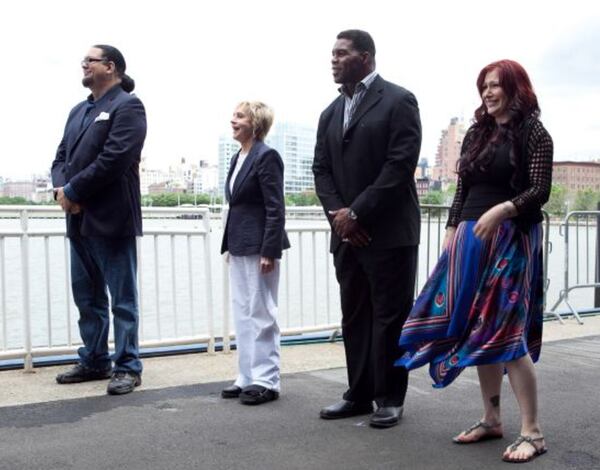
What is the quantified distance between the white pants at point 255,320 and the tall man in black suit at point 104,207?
694 mm

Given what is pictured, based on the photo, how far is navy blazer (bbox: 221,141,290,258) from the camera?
14.7ft

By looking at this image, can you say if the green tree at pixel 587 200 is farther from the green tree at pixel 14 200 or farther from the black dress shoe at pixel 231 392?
the green tree at pixel 14 200

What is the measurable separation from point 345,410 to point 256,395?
577 millimetres

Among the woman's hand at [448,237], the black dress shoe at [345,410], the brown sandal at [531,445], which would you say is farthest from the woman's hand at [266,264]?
the brown sandal at [531,445]

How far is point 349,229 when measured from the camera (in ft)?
12.9

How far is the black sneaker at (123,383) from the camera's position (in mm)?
4609

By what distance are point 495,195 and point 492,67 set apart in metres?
0.58

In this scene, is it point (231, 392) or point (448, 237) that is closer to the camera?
point (448, 237)

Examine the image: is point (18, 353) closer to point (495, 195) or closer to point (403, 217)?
point (403, 217)

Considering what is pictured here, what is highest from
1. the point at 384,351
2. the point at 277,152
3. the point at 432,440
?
the point at 277,152

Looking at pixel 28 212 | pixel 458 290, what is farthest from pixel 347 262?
pixel 28 212

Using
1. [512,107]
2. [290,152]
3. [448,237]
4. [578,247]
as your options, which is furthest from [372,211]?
[578,247]

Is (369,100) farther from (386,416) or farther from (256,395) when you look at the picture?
(256,395)

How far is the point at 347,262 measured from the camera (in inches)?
163
